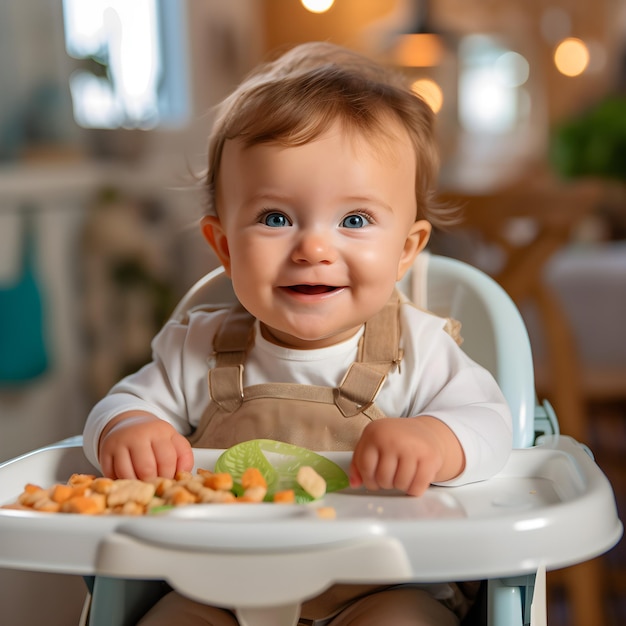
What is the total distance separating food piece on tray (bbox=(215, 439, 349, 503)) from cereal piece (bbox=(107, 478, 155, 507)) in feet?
0.24

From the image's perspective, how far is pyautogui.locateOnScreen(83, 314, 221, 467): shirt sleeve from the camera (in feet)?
2.96

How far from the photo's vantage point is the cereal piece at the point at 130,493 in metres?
0.68

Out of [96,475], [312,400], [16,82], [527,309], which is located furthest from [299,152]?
[527,309]

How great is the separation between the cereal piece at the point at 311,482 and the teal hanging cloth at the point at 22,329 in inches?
53.6

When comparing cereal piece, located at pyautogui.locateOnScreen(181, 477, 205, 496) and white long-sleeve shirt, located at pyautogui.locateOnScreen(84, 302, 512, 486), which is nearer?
cereal piece, located at pyautogui.locateOnScreen(181, 477, 205, 496)

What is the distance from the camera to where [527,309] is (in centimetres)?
274

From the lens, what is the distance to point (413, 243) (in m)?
0.93

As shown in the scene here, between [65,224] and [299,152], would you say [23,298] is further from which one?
[299,152]

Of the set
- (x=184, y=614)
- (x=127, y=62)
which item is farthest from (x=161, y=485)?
(x=127, y=62)

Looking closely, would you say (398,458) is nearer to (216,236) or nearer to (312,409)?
(312,409)

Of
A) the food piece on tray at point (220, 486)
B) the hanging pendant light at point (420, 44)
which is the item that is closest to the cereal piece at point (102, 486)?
the food piece on tray at point (220, 486)

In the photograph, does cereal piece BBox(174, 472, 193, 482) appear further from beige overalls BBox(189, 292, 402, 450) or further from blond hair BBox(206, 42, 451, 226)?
blond hair BBox(206, 42, 451, 226)

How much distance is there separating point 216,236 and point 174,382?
0.49ft

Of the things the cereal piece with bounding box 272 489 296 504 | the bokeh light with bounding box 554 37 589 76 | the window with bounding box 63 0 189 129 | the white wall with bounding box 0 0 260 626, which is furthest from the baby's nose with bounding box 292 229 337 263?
the bokeh light with bounding box 554 37 589 76
